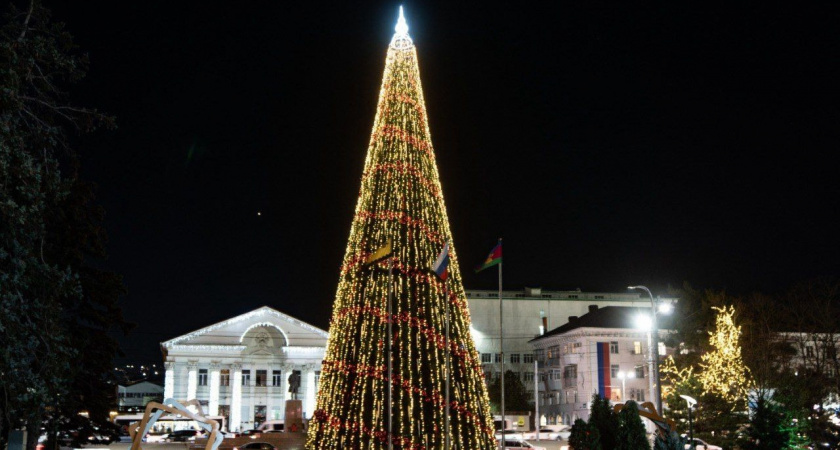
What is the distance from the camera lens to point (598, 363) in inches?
2862

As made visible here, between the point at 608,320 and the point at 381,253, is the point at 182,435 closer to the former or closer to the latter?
the point at 608,320

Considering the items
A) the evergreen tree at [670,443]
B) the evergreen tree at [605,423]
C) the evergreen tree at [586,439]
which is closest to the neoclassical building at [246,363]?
the evergreen tree at [605,423]

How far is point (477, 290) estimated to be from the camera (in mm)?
101312

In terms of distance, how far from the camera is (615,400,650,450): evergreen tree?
24.3 metres

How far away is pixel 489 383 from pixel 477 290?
18.7 metres

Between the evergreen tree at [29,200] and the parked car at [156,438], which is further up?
the evergreen tree at [29,200]

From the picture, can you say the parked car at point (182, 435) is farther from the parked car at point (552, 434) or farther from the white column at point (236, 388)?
the parked car at point (552, 434)

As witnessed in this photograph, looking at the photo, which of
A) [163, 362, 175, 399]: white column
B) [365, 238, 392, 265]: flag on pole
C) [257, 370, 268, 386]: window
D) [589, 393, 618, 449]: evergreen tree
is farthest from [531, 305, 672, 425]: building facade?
[365, 238, 392, 265]: flag on pole

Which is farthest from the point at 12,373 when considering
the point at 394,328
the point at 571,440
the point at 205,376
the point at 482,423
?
the point at 205,376

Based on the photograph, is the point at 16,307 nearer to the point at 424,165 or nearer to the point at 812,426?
the point at 424,165

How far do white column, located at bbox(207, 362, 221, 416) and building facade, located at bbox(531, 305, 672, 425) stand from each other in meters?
32.9

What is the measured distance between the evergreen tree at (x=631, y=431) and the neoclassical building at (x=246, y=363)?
5661 centimetres

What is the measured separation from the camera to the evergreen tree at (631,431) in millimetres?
24328

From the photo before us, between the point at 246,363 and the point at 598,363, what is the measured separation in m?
34.2
